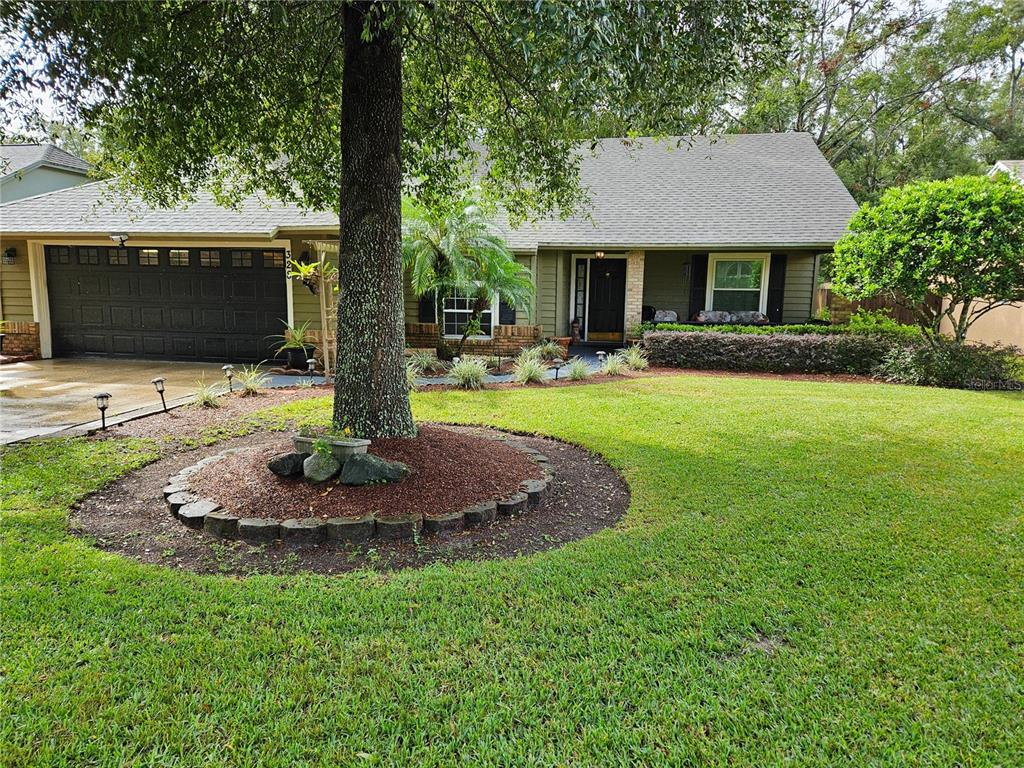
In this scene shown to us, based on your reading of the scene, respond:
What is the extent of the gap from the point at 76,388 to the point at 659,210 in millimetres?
12086

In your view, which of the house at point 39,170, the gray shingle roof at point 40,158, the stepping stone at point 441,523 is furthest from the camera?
the gray shingle roof at point 40,158

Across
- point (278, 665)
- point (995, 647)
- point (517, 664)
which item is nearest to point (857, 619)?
point (995, 647)

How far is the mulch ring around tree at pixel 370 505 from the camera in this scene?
3.48m

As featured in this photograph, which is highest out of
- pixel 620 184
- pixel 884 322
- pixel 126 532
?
pixel 620 184

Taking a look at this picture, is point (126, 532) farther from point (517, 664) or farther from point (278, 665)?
point (517, 664)

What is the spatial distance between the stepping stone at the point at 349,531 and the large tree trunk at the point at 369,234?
1243 mm

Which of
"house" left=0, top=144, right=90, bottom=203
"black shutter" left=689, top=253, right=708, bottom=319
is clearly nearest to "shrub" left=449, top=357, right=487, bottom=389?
"black shutter" left=689, top=253, right=708, bottom=319

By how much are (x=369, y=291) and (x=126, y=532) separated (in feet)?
7.73

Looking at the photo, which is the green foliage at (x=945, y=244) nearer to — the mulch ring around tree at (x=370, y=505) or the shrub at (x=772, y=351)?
the shrub at (x=772, y=351)

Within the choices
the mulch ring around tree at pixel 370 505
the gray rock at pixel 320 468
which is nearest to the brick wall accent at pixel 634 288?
the mulch ring around tree at pixel 370 505

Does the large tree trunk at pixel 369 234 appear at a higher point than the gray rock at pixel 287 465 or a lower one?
higher

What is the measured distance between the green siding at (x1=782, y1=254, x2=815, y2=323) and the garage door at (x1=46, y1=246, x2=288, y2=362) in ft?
36.4

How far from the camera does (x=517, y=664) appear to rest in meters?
2.43

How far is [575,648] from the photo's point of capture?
8.30 feet
